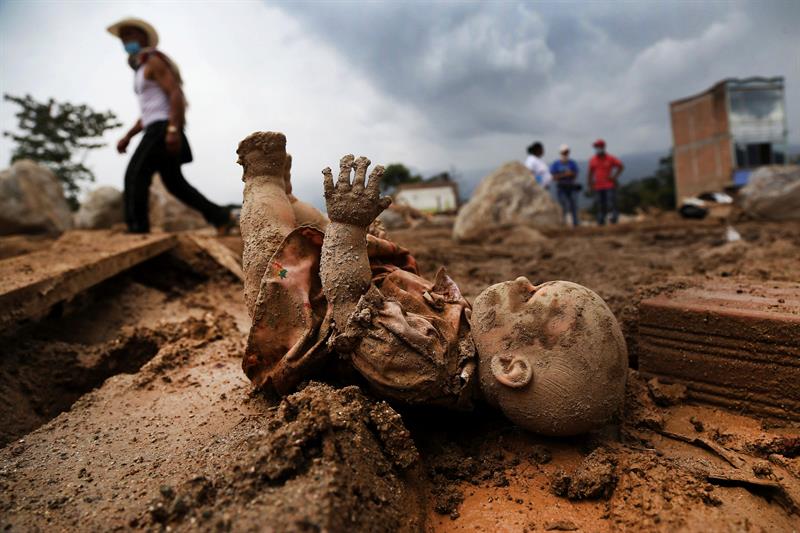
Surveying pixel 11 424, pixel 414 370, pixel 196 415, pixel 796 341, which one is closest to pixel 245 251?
pixel 196 415

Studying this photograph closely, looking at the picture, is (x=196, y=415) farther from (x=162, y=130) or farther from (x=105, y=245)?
(x=162, y=130)

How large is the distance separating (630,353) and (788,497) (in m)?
1.02

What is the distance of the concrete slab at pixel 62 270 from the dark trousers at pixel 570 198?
6686mm

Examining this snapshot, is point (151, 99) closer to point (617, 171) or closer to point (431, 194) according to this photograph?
point (617, 171)

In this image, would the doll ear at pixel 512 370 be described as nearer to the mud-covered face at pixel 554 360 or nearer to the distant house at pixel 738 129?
the mud-covered face at pixel 554 360

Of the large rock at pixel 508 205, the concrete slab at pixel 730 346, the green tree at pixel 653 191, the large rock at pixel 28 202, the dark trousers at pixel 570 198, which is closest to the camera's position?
the concrete slab at pixel 730 346

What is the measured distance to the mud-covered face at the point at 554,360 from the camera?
166cm

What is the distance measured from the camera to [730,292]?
7.75 feet

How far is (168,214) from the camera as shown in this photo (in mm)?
9016

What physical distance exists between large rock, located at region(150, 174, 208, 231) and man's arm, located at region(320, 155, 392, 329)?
7804 mm

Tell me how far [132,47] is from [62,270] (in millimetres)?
2422

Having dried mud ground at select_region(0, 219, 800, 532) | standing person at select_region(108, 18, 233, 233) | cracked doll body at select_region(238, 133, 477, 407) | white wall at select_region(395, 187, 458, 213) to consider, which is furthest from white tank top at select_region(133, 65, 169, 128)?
white wall at select_region(395, 187, 458, 213)

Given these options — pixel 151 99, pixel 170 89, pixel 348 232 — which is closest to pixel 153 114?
pixel 151 99

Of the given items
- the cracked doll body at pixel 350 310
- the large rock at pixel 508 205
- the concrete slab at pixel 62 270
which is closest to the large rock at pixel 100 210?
the concrete slab at pixel 62 270
